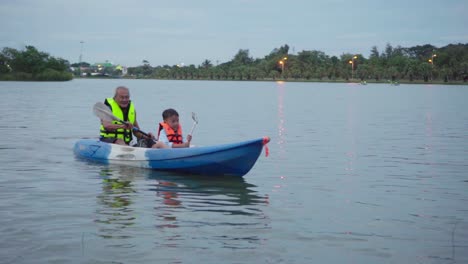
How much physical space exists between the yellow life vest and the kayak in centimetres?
30

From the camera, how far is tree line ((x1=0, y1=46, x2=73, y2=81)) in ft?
337

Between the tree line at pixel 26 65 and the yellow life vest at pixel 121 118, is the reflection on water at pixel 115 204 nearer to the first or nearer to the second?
the yellow life vest at pixel 121 118

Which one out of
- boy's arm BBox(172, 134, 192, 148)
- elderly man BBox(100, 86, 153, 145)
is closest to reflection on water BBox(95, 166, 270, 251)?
boy's arm BBox(172, 134, 192, 148)

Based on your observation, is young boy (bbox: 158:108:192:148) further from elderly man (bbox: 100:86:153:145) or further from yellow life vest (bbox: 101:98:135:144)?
yellow life vest (bbox: 101:98:135:144)

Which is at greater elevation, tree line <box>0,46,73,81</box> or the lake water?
tree line <box>0,46,73,81</box>

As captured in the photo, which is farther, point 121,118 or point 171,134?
point 121,118

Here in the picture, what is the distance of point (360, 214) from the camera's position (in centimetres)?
897

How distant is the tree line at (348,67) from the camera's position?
401ft

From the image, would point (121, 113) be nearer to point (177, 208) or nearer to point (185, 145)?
point (185, 145)

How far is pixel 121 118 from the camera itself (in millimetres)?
12766

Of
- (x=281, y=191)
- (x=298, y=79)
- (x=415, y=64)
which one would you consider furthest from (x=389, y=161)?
(x=298, y=79)

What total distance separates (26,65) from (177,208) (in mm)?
100260

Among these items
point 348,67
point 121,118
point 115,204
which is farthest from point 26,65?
point 115,204

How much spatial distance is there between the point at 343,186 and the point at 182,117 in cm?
1810
